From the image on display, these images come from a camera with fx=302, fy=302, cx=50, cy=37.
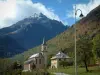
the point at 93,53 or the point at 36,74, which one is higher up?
the point at 93,53

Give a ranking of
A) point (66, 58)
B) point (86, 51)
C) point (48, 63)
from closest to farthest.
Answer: point (86, 51)
point (66, 58)
point (48, 63)

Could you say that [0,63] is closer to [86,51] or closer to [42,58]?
[86,51]

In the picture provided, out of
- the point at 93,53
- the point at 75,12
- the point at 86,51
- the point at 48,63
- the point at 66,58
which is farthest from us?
the point at 48,63

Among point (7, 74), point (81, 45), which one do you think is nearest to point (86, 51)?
point (81, 45)

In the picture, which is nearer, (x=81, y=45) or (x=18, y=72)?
(x=18, y=72)

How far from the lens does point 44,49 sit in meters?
155

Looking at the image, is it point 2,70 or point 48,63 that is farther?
point 48,63

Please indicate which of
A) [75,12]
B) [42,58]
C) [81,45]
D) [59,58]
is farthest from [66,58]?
[75,12]

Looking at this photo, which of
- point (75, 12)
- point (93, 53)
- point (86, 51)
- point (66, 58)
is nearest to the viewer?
point (75, 12)

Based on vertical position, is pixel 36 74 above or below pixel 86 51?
below

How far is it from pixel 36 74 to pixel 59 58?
8889cm

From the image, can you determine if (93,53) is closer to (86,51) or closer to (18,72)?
(86,51)

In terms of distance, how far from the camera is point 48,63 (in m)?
172

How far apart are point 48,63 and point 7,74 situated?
346 ft
